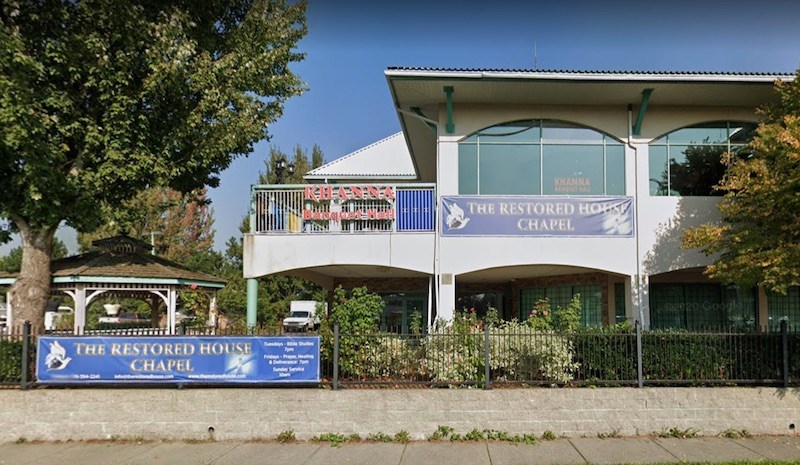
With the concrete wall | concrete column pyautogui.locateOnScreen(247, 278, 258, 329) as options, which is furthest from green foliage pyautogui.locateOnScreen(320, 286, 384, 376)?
concrete column pyautogui.locateOnScreen(247, 278, 258, 329)

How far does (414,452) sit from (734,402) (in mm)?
4984

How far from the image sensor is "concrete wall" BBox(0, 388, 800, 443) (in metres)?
8.55

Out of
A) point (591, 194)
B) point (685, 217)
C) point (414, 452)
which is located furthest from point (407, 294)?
point (414, 452)

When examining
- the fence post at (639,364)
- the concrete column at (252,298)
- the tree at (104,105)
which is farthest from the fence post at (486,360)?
the tree at (104,105)

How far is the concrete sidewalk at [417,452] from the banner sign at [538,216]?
5.17 m

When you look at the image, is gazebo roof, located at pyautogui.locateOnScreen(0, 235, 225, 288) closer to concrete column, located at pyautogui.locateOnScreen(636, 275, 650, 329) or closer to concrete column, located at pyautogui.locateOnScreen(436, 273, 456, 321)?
concrete column, located at pyautogui.locateOnScreen(436, 273, 456, 321)

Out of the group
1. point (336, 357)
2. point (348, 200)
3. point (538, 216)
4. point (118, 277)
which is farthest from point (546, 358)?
point (118, 277)

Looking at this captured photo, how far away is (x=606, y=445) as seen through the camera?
809cm

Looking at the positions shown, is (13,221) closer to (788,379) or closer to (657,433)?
(657,433)

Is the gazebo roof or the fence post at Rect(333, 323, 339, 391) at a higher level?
the gazebo roof

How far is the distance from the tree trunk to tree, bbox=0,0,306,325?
0.06 feet

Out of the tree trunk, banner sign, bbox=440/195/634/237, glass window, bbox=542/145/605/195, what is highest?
glass window, bbox=542/145/605/195

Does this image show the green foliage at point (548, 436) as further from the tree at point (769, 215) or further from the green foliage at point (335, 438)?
the tree at point (769, 215)

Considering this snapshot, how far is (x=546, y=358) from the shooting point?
9133mm
